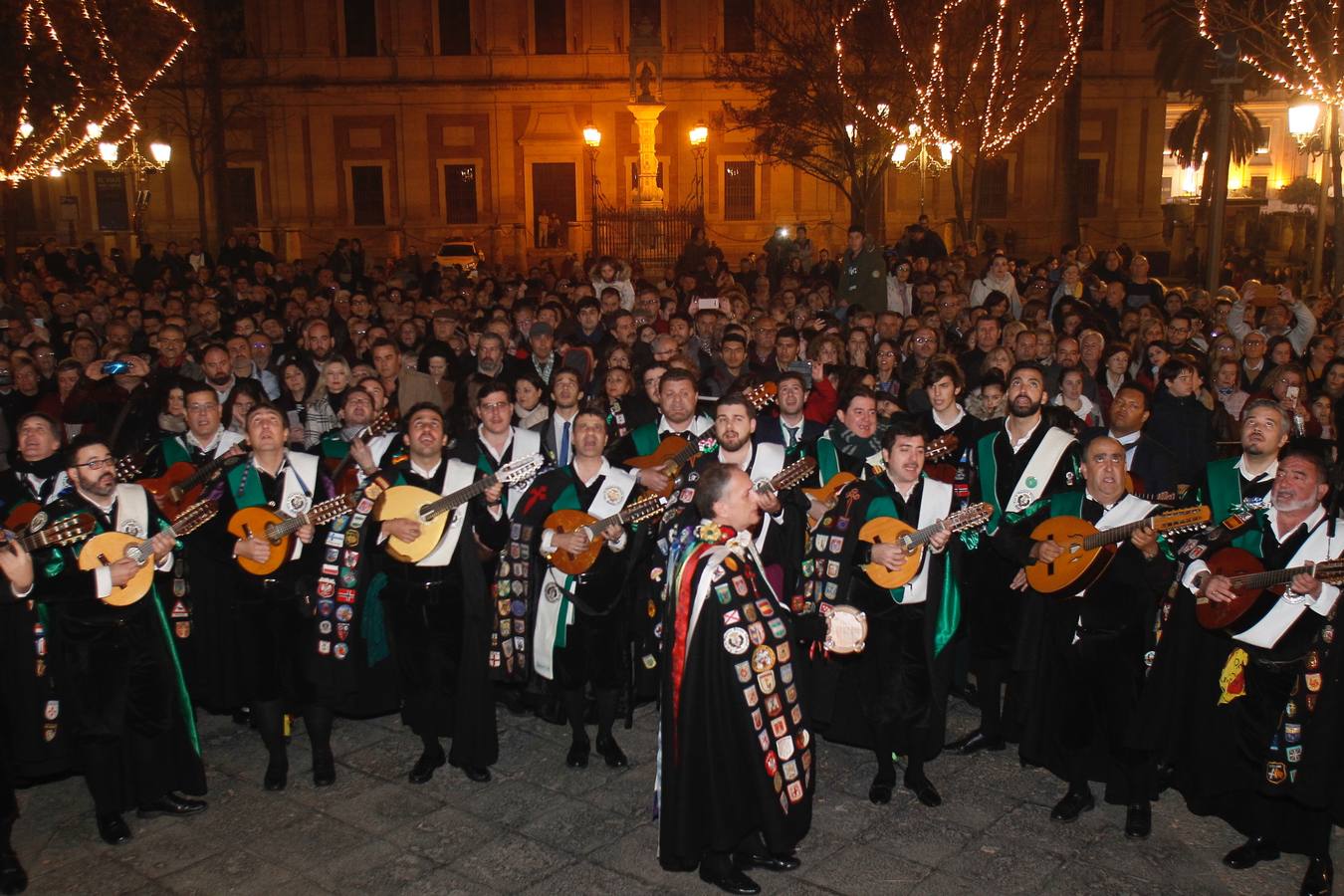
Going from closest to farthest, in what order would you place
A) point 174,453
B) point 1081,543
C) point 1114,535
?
point 1114,535, point 1081,543, point 174,453

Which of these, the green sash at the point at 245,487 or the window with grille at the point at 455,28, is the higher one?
the window with grille at the point at 455,28

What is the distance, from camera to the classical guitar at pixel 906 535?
5.98 m

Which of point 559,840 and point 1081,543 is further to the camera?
point 559,840

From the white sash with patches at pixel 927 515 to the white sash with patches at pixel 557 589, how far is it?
5.53ft

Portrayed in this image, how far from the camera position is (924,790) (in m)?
6.37

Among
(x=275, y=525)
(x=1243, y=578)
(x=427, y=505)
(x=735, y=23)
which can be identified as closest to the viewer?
(x=1243, y=578)

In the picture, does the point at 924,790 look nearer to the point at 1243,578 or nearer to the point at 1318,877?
the point at 1318,877

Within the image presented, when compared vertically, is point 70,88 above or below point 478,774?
above

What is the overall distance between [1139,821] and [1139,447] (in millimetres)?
2421

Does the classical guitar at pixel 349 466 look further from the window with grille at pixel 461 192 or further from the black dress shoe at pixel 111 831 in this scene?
the window with grille at pixel 461 192

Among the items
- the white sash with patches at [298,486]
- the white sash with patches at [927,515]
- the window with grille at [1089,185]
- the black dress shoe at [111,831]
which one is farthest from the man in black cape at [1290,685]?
the window with grille at [1089,185]

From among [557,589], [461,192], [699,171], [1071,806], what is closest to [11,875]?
[557,589]

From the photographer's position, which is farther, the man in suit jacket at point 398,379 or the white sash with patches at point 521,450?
the man in suit jacket at point 398,379

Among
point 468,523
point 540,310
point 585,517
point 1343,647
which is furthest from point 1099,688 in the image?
point 540,310
